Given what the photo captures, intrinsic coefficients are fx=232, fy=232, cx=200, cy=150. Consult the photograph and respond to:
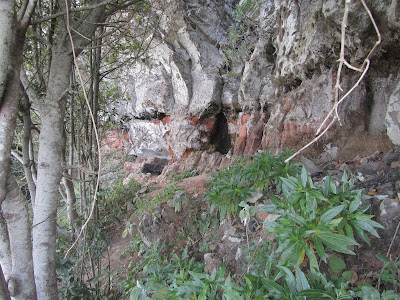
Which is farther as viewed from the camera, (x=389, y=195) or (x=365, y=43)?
(x=365, y=43)

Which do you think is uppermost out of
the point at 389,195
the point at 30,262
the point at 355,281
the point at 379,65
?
the point at 379,65

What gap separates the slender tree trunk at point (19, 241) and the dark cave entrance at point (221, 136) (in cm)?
828

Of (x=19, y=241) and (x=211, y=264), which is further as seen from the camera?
(x=211, y=264)

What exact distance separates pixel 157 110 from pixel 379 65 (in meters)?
8.66

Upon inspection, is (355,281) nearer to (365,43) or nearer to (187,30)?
(365,43)

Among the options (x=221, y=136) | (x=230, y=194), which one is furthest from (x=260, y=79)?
(x=230, y=194)

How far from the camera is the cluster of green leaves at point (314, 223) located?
1.51 m

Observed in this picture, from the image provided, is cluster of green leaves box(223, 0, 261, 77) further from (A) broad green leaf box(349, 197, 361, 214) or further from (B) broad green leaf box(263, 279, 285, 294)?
(B) broad green leaf box(263, 279, 285, 294)

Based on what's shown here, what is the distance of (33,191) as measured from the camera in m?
2.33

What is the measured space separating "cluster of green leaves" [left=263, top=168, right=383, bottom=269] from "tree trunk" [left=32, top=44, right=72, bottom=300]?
181cm

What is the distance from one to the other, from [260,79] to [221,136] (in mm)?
3170

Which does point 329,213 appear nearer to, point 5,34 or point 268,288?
point 268,288

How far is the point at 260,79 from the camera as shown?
24.8 feet

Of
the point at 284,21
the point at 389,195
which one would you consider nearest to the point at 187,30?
the point at 284,21
